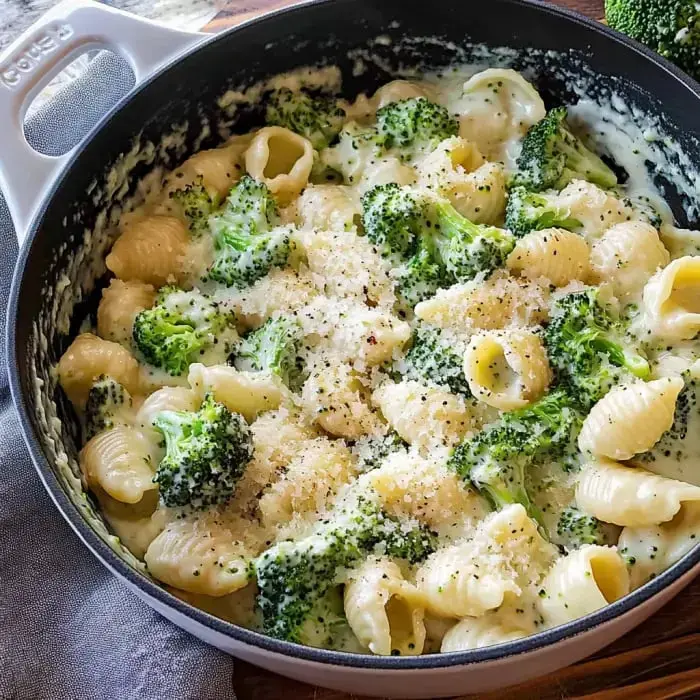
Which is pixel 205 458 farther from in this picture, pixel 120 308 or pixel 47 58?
pixel 47 58

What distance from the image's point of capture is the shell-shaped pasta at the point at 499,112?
2082mm

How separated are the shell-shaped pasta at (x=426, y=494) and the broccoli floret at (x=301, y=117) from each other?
2.85ft

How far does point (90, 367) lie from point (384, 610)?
71cm

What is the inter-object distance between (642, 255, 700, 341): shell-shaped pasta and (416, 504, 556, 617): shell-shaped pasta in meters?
0.45

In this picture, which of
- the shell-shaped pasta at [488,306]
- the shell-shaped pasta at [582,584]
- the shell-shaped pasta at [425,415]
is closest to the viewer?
the shell-shaped pasta at [582,584]

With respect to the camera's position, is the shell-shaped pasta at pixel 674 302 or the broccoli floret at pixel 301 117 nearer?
the shell-shaped pasta at pixel 674 302

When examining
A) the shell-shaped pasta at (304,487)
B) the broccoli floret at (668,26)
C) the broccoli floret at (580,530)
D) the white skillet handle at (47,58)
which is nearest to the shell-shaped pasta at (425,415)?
the shell-shaped pasta at (304,487)

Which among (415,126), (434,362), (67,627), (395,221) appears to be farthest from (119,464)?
(415,126)

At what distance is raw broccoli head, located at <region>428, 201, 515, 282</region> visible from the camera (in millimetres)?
1786

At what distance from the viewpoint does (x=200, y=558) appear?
4.97 feet

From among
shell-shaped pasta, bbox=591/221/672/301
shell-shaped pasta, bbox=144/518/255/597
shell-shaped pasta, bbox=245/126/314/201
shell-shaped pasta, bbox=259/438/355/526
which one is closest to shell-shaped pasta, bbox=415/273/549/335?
shell-shaped pasta, bbox=591/221/672/301

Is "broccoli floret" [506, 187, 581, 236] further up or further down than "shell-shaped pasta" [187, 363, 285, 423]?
further up

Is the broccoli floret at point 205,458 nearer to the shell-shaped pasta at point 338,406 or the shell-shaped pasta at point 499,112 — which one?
the shell-shaped pasta at point 338,406

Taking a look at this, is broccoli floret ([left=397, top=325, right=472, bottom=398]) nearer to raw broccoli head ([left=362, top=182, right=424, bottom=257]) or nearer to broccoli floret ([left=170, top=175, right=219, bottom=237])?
raw broccoli head ([left=362, top=182, right=424, bottom=257])
